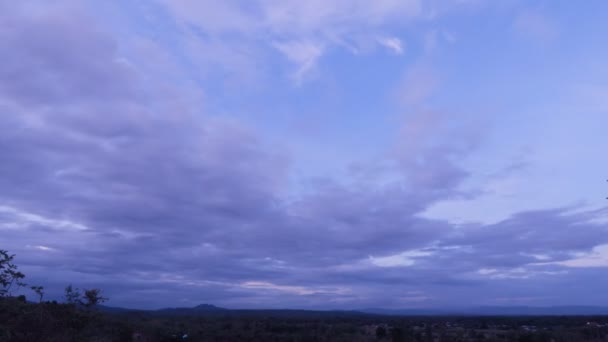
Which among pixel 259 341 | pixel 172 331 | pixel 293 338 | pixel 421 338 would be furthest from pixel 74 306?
pixel 421 338

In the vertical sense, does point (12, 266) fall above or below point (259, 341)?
above

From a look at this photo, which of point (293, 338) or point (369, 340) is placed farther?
point (293, 338)

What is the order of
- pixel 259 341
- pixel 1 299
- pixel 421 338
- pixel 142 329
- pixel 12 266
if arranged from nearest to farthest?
pixel 12 266 → pixel 1 299 → pixel 142 329 → pixel 259 341 → pixel 421 338

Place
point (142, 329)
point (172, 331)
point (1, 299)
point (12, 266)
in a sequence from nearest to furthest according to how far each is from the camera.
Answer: point (12, 266) → point (1, 299) → point (142, 329) → point (172, 331)

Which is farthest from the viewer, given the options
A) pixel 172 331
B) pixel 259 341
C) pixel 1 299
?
pixel 259 341

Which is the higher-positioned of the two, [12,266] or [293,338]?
[12,266]

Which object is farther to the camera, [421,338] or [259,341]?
[421,338]

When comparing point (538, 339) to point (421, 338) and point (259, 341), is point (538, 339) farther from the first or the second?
point (259, 341)

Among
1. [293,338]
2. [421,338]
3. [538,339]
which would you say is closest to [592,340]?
[538,339]

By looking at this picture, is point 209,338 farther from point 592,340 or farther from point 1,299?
point 592,340
